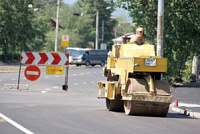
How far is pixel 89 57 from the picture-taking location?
76500 mm

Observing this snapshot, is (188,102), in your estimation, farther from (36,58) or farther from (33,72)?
(33,72)

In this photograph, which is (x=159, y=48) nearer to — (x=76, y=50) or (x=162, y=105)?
(x=162, y=105)

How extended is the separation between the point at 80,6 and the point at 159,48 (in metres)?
106

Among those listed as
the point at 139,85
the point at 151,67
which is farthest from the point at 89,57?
the point at 139,85

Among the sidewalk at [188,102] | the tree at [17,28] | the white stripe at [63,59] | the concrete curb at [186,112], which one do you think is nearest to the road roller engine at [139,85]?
the concrete curb at [186,112]

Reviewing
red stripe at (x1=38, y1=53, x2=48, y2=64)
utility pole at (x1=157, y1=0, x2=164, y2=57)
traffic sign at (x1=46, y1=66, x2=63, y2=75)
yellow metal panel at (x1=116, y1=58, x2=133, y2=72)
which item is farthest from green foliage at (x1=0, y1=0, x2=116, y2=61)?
yellow metal panel at (x1=116, y1=58, x2=133, y2=72)

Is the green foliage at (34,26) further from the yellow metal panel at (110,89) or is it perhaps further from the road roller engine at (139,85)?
the yellow metal panel at (110,89)

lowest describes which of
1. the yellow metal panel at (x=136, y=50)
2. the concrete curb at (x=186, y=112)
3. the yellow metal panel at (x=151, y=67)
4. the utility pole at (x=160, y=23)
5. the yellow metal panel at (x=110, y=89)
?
the concrete curb at (x=186, y=112)

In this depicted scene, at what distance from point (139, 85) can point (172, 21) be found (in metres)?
17.4

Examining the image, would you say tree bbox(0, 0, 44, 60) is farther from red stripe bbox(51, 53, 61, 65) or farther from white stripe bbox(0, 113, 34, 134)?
white stripe bbox(0, 113, 34, 134)

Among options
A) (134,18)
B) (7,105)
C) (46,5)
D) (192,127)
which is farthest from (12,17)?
(46,5)

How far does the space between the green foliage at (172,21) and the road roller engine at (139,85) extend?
15.7 m

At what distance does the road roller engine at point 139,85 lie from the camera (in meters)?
19.5

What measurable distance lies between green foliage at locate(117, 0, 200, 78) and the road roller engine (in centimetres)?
1568
